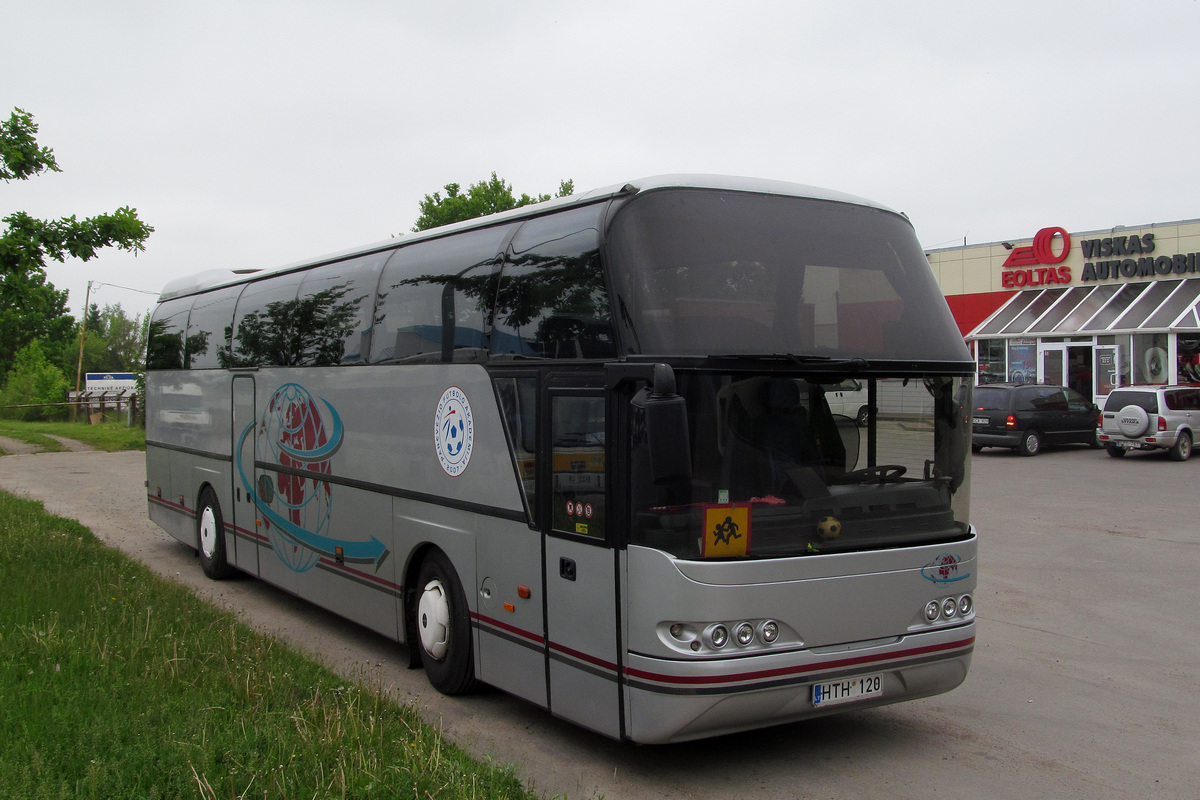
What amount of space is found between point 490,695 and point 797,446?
315 cm

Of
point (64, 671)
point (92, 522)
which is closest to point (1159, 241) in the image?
point (92, 522)

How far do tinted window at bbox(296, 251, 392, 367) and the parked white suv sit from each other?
22.9 meters

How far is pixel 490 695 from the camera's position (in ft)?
24.0

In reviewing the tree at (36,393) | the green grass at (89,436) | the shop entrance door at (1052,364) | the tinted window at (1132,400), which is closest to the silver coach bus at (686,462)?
the tinted window at (1132,400)

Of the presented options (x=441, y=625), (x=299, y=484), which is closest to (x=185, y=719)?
(x=441, y=625)

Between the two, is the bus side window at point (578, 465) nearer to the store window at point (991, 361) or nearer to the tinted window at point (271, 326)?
the tinted window at point (271, 326)

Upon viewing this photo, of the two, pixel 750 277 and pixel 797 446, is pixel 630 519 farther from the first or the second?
pixel 750 277

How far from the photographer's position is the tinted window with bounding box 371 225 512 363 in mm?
7055

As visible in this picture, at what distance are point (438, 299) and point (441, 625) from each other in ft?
7.73

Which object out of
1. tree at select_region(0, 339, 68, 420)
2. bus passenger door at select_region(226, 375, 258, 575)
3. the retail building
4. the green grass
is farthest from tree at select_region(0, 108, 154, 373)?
tree at select_region(0, 339, 68, 420)

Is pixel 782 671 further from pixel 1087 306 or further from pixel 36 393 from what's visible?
pixel 36 393

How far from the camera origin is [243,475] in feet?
36.7

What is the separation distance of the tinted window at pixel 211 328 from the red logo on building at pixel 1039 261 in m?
33.1

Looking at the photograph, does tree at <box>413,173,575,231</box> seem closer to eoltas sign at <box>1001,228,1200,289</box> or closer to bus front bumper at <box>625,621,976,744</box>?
eoltas sign at <box>1001,228,1200,289</box>
